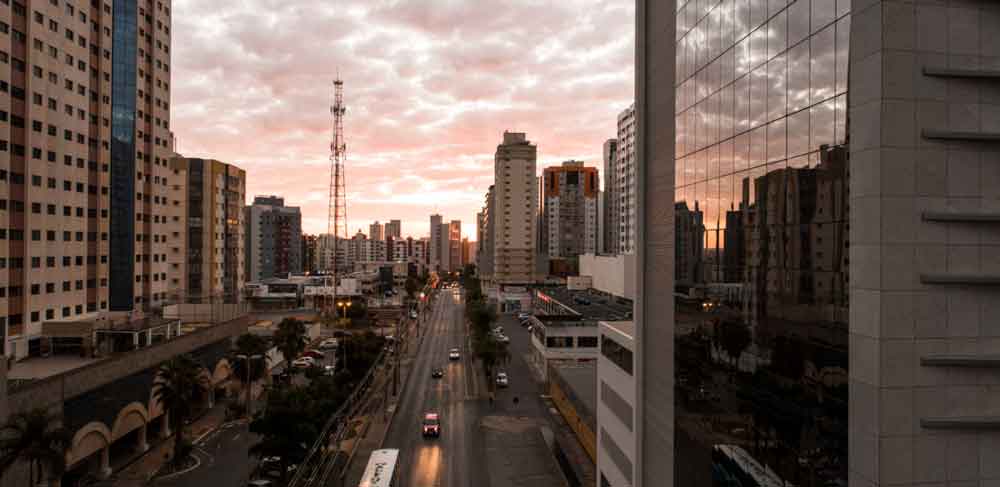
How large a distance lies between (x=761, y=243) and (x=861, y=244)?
3642 mm

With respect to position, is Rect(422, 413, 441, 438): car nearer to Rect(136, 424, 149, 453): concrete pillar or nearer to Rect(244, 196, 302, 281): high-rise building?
Rect(136, 424, 149, 453): concrete pillar

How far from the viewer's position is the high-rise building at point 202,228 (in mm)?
80375

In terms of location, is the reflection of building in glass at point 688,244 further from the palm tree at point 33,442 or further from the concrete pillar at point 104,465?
the concrete pillar at point 104,465

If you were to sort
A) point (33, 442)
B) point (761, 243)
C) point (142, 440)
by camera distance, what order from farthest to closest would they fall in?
point (142, 440) → point (33, 442) → point (761, 243)

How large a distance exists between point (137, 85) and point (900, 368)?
66256 mm

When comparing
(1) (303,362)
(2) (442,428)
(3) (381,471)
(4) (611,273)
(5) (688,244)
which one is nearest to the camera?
(5) (688,244)

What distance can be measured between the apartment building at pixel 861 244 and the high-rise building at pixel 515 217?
132 meters

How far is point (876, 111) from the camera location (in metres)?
9.81

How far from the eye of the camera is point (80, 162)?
164 ft

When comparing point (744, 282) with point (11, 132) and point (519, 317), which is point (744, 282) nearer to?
point (11, 132)

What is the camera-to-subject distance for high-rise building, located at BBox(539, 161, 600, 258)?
180m

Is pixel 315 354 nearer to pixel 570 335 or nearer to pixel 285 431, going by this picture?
pixel 570 335

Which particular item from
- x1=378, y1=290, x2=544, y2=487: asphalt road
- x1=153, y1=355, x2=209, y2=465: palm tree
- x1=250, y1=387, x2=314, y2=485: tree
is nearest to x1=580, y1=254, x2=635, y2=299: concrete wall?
x1=378, y1=290, x2=544, y2=487: asphalt road

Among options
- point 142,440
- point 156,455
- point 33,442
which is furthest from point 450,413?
point 33,442
